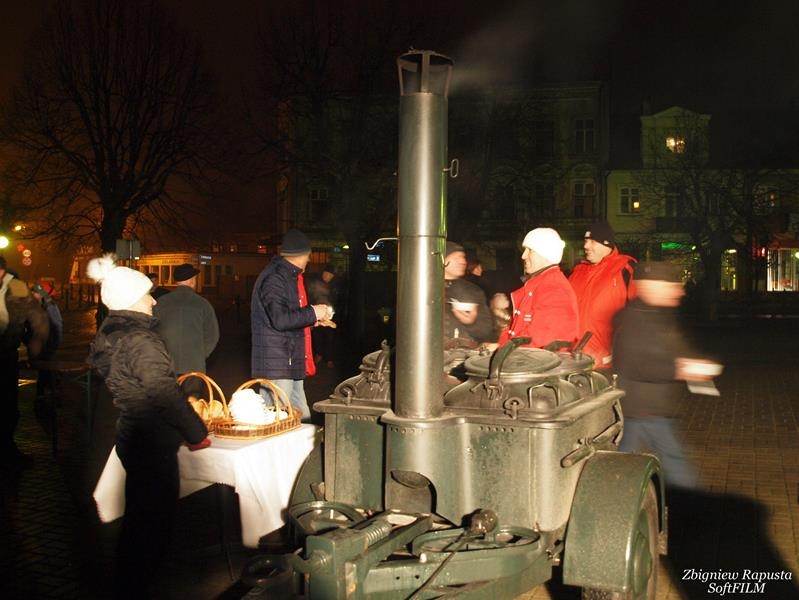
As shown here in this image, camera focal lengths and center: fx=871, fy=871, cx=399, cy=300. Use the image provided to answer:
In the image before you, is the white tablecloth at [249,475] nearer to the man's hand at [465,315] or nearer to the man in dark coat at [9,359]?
the man's hand at [465,315]

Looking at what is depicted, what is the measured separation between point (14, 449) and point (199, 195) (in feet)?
72.1

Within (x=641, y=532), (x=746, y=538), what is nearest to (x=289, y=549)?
(x=641, y=532)

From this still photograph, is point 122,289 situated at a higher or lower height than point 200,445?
higher

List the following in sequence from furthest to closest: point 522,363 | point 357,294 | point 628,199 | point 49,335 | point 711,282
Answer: point 628,199 → point 711,282 → point 357,294 → point 49,335 → point 522,363

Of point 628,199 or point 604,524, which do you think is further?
point 628,199

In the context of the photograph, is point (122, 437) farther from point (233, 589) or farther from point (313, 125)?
point (313, 125)

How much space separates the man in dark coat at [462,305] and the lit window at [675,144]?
33789mm

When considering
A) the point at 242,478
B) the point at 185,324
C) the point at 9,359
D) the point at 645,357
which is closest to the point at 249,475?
the point at 242,478

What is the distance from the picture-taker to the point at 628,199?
48562mm

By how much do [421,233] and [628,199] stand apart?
46.8 metres

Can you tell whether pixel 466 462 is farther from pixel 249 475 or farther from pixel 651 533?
pixel 249 475

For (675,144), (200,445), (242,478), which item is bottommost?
(242,478)

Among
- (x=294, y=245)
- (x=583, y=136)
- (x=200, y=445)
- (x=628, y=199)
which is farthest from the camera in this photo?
(x=628, y=199)

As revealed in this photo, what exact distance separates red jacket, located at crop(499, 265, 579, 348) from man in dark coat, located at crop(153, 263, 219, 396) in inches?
129
